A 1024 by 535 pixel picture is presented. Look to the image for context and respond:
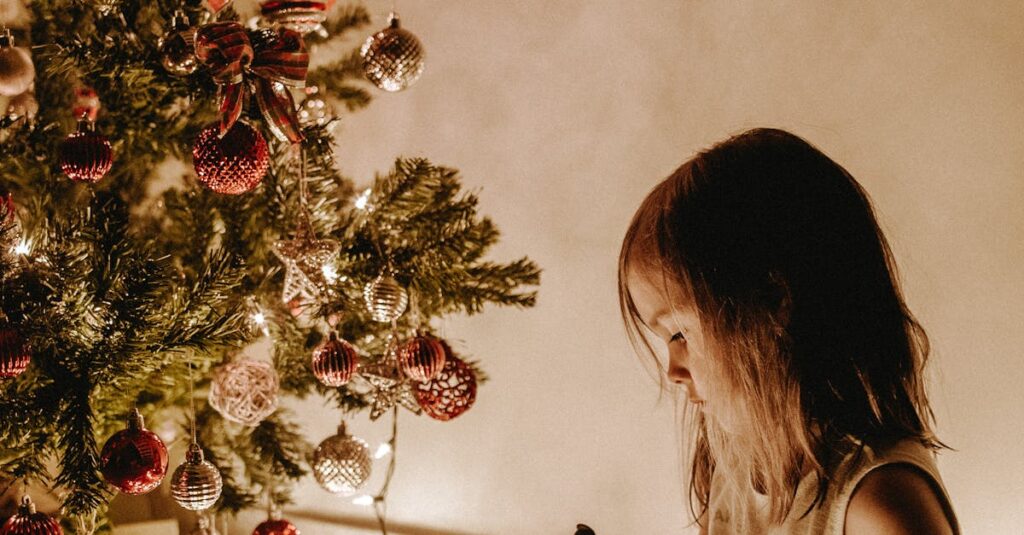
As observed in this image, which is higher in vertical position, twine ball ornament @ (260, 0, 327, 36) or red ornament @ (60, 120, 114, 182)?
twine ball ornament @ (260, 0, 327, 36)

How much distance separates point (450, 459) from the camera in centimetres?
137

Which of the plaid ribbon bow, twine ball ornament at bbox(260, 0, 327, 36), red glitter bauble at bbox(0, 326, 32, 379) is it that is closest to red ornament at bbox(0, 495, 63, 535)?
red glitter bauble at bbox(0, 326, 32, 379)

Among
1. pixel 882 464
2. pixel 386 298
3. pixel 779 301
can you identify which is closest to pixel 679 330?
pixel 779 301

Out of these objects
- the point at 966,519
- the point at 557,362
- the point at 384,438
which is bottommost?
the point at 966,519

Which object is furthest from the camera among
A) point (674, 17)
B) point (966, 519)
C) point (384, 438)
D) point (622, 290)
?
point (384, 438)

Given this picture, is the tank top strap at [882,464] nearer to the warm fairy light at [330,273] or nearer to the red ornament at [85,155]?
the warm fairy light at [330,273]

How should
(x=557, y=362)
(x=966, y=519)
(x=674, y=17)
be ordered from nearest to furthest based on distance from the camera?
(x=966, y=519) < (x=674, y=17) < (x=557, y=362)

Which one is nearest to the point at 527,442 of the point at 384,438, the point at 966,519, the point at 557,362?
the point at 557,362

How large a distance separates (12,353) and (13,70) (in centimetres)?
32

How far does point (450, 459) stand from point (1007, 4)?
1.01 metres

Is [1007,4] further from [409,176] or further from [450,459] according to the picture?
[450,459]

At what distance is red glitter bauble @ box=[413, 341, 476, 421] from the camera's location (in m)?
0.92

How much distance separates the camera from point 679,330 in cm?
76

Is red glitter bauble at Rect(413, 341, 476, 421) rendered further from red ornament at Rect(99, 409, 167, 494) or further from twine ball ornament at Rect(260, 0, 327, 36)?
twine ball ornament at Rect(260, 0, 327, 36)
